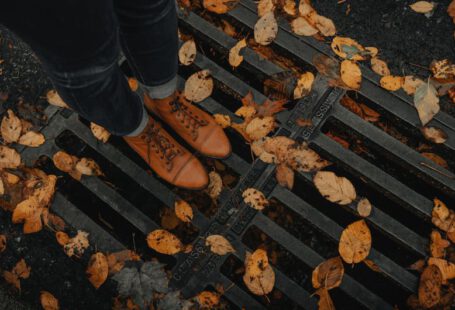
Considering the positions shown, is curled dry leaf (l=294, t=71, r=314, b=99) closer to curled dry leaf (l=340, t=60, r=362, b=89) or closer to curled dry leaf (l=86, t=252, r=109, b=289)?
curled dry leaf (l=340, t=60, r=362, b=89)

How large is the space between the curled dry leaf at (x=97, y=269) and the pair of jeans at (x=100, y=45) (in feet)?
1.60

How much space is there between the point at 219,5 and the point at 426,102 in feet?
3.16

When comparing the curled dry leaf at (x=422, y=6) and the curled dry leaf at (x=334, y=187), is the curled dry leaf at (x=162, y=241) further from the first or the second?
the curled dry leaf at (x=422, y=6)

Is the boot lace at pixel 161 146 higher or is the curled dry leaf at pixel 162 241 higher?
the boot lace at pixel 161 146

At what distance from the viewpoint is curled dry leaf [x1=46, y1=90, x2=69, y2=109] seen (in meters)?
1.66

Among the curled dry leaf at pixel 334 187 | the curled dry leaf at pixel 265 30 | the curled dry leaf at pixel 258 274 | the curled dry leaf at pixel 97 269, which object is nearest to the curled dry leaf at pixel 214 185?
the curled dry leaf at pixel 258 274

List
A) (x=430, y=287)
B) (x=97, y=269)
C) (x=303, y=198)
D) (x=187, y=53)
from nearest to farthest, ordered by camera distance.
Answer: (x=430, y=287) → (x=97, y=269) → (x=303, y=198) → (x=187, y=53)

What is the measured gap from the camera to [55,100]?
1.67 metres

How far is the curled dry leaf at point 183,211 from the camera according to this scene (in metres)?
1.49

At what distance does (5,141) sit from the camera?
161 centimetres

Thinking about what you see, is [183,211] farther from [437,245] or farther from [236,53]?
[437,245]

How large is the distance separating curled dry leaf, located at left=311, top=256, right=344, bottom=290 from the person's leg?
0.90 m

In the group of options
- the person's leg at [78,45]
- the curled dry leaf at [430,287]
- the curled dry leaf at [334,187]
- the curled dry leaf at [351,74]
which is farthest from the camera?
the curled dry leaf at [351,74]

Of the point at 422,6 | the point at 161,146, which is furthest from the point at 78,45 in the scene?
the point at 422,6
